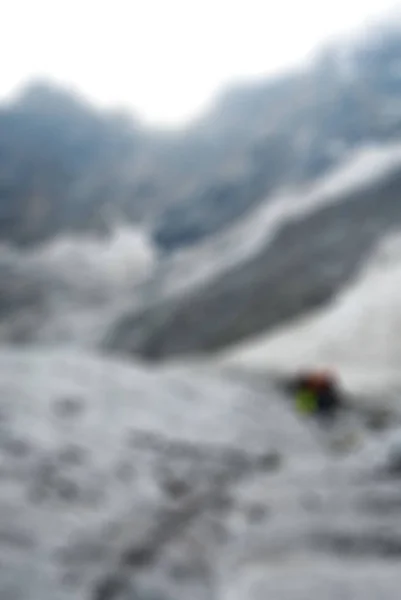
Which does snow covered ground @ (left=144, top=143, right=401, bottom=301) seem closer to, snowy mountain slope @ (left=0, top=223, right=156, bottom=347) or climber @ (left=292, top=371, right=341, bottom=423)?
snowy mountain slope @ (left=0, top=223, right=156, bottom=347)

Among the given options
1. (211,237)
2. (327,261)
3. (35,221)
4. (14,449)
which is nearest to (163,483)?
(14,449)

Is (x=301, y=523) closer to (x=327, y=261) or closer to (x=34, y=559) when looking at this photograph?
(x=34, y=559)

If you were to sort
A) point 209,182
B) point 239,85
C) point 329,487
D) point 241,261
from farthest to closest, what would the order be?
1. point 239,85
2. point 209,182
3. point 241,261
4. point 329,487

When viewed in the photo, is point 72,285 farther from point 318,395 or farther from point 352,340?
point 318,395

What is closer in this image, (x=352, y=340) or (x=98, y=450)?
(x=98, y=450)

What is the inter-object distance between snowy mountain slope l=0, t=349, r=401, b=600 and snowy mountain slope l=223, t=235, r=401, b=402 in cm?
415

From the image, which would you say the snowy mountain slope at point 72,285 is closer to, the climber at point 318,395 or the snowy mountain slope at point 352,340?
the snowy mountain slope at point 352,340

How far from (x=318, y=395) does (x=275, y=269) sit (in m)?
→ 13.9

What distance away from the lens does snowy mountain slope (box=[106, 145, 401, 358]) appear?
24938mm

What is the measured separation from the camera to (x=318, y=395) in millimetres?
15312

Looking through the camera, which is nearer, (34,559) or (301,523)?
(34,559)

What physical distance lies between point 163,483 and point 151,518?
127 centimetres

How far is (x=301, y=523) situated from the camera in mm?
8648

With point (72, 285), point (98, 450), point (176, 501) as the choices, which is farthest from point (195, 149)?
point (176, 501)
